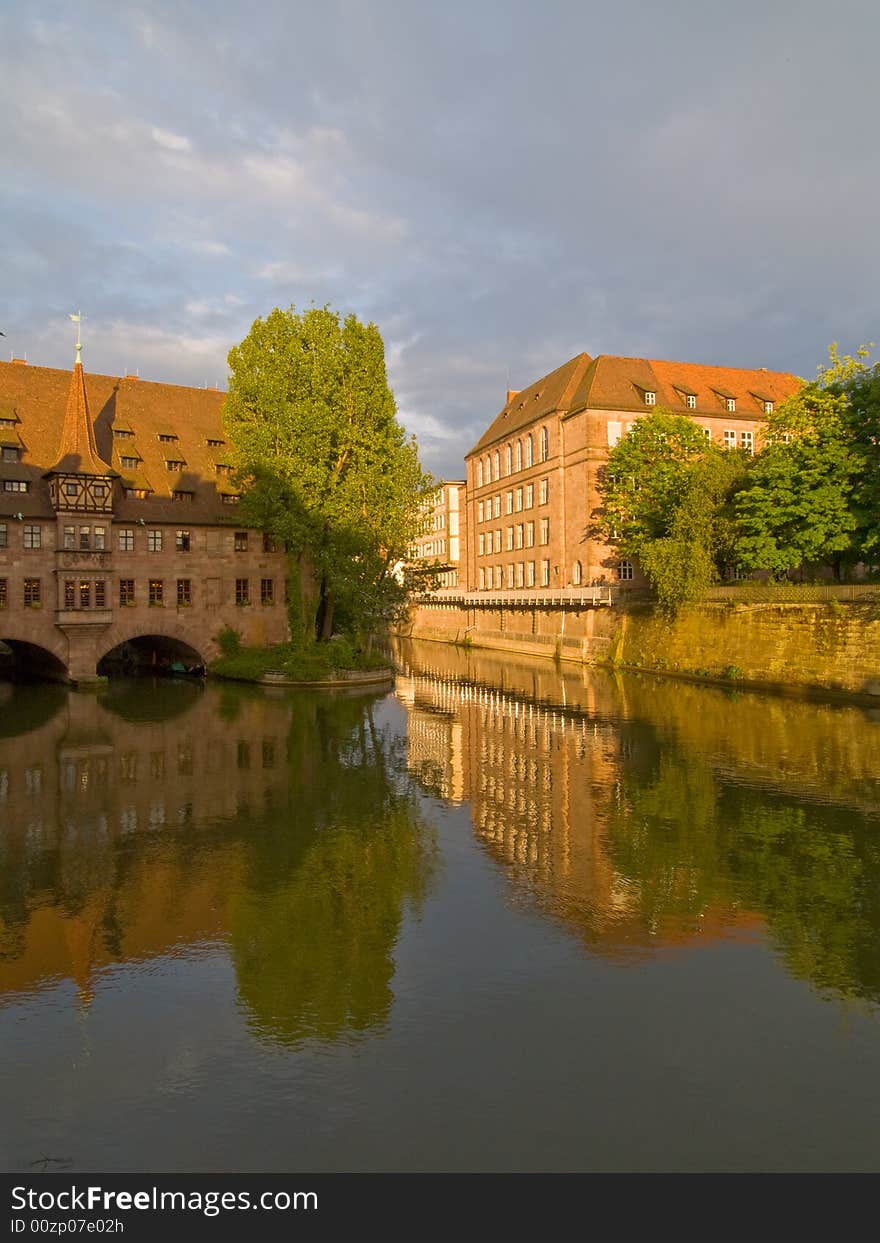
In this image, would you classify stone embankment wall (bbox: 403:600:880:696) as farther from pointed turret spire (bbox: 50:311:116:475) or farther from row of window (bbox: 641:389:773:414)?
pointed turret spire (bbox: 50:311:116:475)

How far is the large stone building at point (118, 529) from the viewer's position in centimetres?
4334

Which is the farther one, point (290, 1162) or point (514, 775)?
point (514, 775)

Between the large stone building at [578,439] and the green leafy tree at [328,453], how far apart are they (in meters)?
21.6

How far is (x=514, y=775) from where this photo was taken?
71.9 feet

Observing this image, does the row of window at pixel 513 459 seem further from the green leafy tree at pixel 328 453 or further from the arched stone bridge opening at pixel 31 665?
the arched stone bridge opening at pixel 31 665

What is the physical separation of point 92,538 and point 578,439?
38.0m

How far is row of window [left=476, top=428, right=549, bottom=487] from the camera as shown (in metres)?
71.4

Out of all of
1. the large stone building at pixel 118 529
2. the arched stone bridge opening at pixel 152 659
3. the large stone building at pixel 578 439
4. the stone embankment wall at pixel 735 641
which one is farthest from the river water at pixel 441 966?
the large stone building at pixel 578 439

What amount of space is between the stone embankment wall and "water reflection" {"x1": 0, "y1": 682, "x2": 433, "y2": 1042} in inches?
852

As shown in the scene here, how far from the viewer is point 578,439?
2603 inches

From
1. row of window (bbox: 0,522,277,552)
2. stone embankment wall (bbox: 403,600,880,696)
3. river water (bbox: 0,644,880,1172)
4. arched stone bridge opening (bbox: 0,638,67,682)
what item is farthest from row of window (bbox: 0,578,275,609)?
stone embankment wall (bbox: 403,600,880,696)

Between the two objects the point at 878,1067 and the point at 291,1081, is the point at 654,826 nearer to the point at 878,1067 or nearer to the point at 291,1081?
the point at 878,1067
